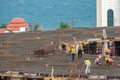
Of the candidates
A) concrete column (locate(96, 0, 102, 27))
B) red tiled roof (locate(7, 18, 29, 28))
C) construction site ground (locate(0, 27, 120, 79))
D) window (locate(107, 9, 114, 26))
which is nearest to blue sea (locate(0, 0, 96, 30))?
concrete column (locate(96, 0, 102, 27))

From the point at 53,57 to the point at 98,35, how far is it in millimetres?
5136

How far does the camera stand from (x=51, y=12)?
2675 inches

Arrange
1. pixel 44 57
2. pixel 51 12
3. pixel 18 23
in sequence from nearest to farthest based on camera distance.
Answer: pixel 44 57, pixel 18 23, pixel 51 12

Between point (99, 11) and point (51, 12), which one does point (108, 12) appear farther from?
point (51, 12)

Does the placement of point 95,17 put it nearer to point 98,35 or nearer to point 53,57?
point 98,35

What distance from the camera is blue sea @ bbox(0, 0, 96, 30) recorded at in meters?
65.6

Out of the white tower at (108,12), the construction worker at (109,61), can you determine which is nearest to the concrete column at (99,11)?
the white tower at (108,12)

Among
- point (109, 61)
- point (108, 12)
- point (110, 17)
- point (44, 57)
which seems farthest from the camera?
point (108, 12)

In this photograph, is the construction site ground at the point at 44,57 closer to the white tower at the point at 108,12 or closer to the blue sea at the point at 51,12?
the white tower at the point at 108,12

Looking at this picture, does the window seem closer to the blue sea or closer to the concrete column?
the concrete column

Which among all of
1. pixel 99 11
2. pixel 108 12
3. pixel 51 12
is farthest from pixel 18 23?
pixel 108 12

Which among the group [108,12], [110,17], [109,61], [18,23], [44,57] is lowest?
[109,61]

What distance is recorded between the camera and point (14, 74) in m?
31.2

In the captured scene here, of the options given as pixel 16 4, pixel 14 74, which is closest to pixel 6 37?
pixel 14 74
